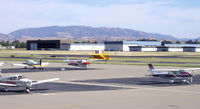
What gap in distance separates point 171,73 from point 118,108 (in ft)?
62.9

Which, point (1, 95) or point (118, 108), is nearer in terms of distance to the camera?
point (118, 108)

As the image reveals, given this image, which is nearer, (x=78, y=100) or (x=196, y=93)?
(x=78, y=100)

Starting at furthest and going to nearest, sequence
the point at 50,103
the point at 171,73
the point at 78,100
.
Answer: the point at 171,73 → the point at 78,100 → the point at 50,103

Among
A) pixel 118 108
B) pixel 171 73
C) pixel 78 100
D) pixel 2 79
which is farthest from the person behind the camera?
pixel 171 73

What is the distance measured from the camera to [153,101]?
2595cm

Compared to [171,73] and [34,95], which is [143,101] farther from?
[171,73]

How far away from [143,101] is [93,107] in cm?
451

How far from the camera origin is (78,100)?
2652 centimetres

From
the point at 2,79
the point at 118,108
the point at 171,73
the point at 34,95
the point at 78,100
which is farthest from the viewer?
the point at 171,73

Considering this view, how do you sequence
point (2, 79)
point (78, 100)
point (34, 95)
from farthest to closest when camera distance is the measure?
1. point (2, 79)
2. point (34, 95)
3. point (78, 100)

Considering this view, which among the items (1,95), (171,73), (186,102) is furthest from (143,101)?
(171,73)

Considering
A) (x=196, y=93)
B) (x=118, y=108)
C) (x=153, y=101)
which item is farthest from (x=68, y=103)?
(x=196, y=93)

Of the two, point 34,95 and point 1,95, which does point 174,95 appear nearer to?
point 34,95

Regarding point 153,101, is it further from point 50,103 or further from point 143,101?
point 50,103
